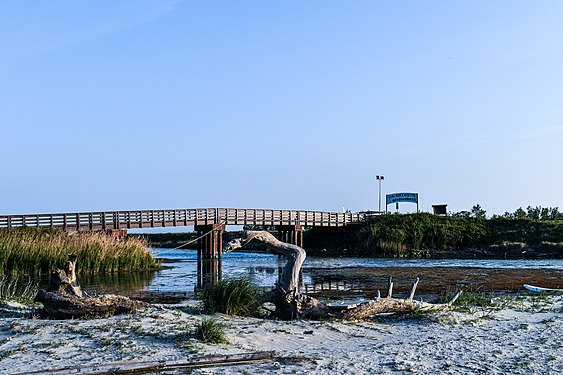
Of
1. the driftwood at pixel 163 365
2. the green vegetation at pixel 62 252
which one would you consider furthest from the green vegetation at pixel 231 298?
the green vegetation at pixel 62 252

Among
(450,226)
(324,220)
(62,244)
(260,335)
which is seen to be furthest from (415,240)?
(260,335)

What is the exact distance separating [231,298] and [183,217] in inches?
1201

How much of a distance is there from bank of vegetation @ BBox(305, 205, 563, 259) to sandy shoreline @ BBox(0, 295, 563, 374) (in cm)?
3600

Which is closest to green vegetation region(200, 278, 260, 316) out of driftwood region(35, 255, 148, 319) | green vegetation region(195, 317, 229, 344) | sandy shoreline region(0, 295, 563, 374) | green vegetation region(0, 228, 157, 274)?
sandy shoreline region(0, 295, 563, 374)

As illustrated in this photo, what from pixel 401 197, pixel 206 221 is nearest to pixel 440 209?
pixel 401 197

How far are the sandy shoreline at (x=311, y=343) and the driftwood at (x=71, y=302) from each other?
0.44 meters

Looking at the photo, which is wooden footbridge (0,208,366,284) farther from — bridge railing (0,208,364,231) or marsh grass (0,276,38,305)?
marsh grass (0,276,38,305)

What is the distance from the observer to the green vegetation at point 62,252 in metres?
25.1

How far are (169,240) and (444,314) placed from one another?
67.2 m

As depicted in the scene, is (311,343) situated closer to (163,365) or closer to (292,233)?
(163,365)

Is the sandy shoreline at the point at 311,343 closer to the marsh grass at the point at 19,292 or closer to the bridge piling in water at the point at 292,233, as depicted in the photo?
the marsh grass at the point at 19,292

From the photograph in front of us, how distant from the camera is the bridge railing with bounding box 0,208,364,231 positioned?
3591cm

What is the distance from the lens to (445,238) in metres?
52.1

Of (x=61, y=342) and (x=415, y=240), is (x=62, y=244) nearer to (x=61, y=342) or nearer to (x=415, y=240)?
(x=61, y=342)
